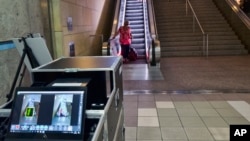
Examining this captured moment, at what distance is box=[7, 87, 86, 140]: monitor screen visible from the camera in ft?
4.17

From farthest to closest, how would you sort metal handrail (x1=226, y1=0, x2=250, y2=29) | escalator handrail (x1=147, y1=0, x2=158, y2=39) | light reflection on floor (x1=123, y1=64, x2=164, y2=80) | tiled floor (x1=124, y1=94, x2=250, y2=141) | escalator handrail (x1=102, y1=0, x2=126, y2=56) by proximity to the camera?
metal handrail (x1=226, y1=0, x2=250, y2=29)
escalator handrail (x1=147, y1=0, x2=158, y2=39)
escalator handrail (x1=102, y1=0, x2=126, y2=56)
light reflection on floor (x1=123, y1=64, x2=164, y2=80)
tiled floor (x1=124, y1=94, x2=250, y2=141)

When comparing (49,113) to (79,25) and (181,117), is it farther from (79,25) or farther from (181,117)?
(79,25)

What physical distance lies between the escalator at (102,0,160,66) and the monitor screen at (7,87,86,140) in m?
5.41

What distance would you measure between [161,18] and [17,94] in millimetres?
10223

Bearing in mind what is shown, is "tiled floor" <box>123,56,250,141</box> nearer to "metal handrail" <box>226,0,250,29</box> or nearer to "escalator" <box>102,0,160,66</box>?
"escalator" <box>102,0,160,66</box>

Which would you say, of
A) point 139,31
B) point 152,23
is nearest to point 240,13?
point 152,23

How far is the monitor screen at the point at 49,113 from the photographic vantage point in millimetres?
1271

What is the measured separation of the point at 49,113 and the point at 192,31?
30.9 ft

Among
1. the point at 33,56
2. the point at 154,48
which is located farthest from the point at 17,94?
the point at 154,48

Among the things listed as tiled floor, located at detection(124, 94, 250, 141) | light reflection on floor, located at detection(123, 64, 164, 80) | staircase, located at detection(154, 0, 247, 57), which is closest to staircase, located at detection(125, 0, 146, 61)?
staircase, located at detection(154, 0, 247, 57)

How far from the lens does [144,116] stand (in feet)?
11.7

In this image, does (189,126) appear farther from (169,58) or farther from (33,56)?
(169,58)

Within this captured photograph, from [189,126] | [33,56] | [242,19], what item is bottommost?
[189,126]

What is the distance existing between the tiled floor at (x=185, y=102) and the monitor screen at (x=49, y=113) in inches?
65.9
